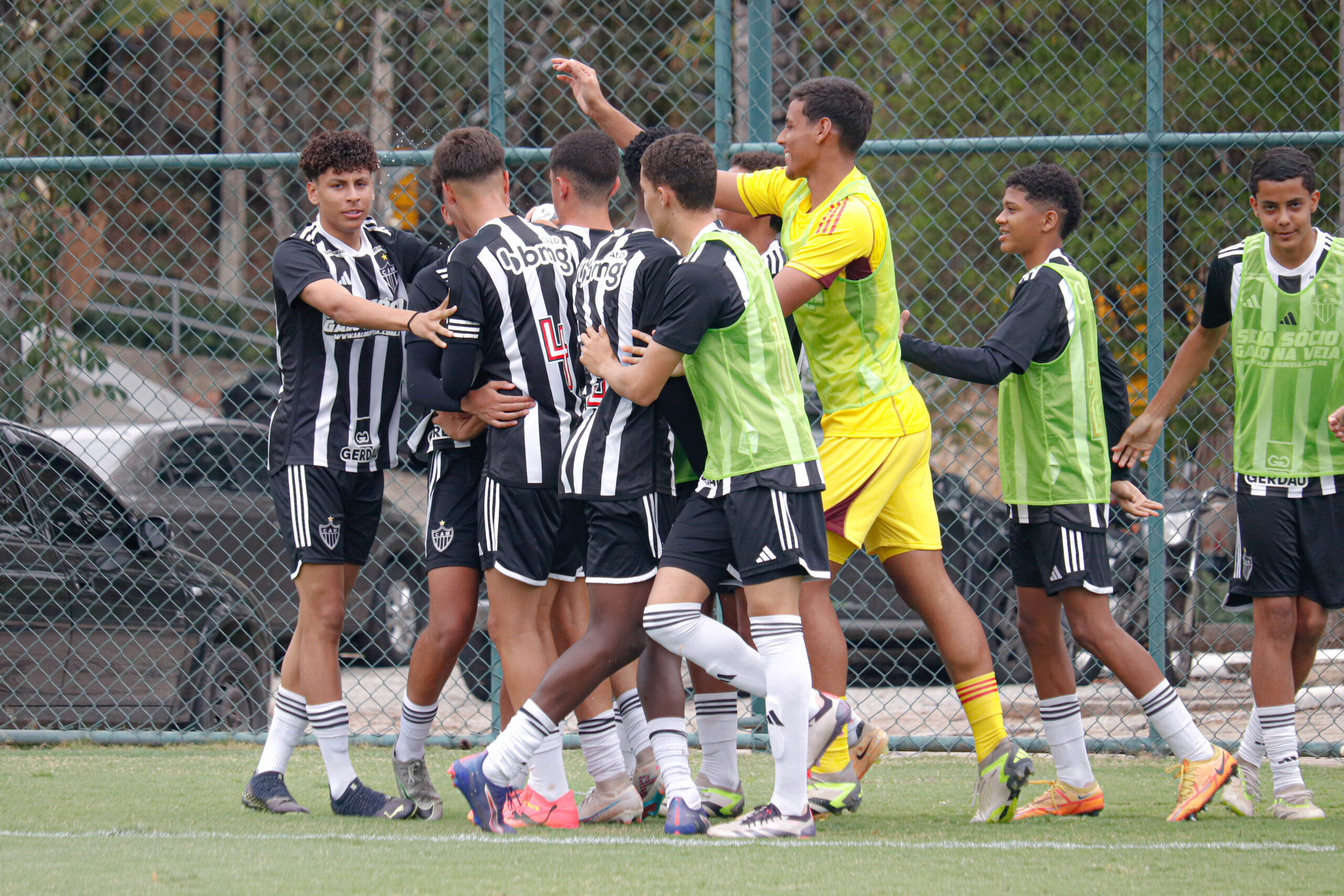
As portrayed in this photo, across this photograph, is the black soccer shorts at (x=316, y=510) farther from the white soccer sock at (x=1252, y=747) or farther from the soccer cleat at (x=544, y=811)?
the white soccer sock at (x=1252, y=747)

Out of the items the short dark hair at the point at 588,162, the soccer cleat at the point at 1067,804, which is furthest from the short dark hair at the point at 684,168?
the soccer cleat at the point at 1067,804

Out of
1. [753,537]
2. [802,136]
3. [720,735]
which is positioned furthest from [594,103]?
[720,735]

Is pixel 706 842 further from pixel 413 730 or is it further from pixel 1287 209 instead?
pixel 1287 209

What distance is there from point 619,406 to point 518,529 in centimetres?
48

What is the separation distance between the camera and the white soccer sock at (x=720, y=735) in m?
4.43

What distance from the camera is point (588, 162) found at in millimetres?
4301

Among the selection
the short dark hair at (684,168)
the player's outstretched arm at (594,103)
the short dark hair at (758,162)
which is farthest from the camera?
the short dark hair at (758,162)

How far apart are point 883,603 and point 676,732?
3677 mm

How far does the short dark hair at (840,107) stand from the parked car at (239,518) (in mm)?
4404

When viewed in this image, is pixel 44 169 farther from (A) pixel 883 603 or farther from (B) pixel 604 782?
(A) pixel 883 603

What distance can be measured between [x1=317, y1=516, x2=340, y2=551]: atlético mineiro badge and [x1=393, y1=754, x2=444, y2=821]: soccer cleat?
2.32 ft

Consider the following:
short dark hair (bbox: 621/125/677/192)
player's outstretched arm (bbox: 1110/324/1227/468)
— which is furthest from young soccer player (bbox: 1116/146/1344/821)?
short dark hair (bbox: 621/125/677/192)

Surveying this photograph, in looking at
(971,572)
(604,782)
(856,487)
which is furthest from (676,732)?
(971,572)

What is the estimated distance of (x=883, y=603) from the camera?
304 inches
